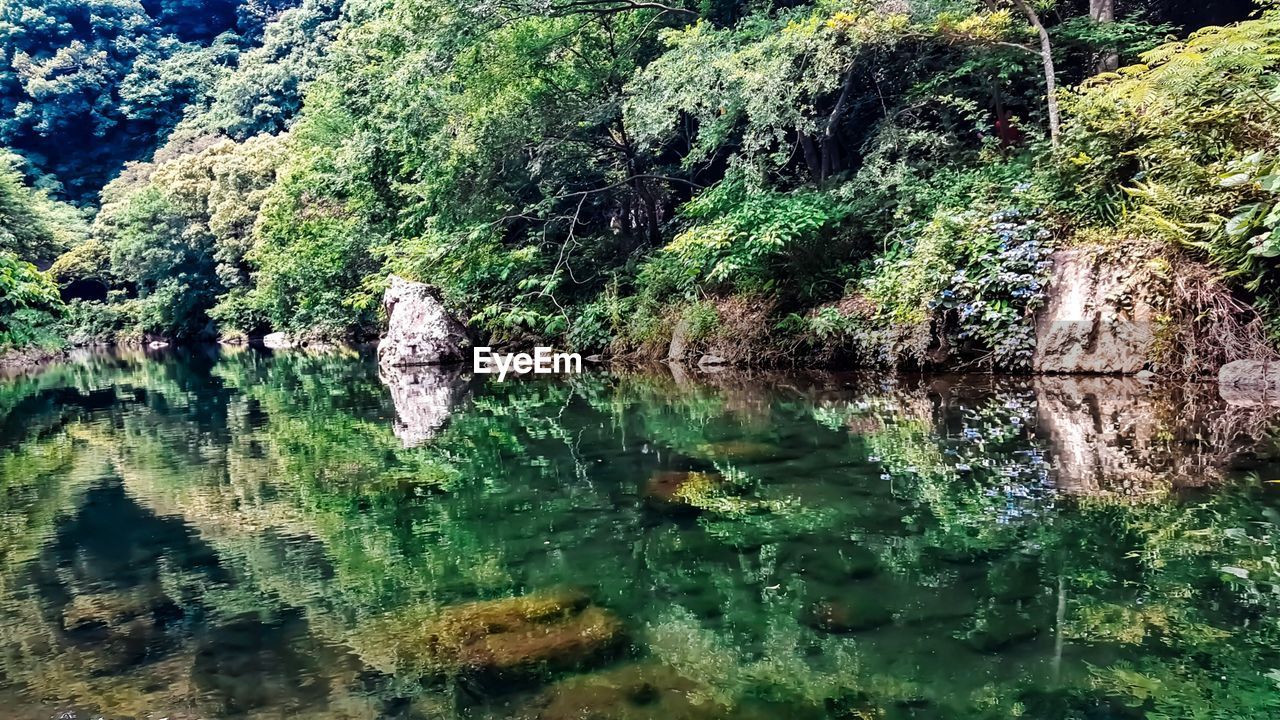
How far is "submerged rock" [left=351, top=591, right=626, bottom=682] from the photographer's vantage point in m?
2.83

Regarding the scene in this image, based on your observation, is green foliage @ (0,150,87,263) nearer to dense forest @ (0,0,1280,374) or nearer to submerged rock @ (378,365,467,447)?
dense forest @ (0,0,1280,374)

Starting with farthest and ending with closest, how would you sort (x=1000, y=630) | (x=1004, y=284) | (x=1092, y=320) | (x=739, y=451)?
1. (x=1004, y=284)
2. (x=1092, y=320)
3. (x=739, y=451)
4. (x=1000, y=630)

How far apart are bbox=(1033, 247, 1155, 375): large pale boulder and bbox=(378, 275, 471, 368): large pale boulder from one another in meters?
11.6

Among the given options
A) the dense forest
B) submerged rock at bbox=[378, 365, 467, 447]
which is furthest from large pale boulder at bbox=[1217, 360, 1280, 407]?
submerged rock at bbox=[378, 365, 467, 447]

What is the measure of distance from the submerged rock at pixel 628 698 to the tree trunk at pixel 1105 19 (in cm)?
1228

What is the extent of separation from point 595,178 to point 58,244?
97.8 feet

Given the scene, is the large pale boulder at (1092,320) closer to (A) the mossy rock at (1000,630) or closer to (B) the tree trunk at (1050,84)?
(B) the tree trunk at (1050,84)

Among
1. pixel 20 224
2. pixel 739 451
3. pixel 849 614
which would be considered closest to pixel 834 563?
pixel 849 614

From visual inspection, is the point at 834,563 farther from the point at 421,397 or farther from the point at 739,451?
the point at 421,397

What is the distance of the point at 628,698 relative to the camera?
8.36ft

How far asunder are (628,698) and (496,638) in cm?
73

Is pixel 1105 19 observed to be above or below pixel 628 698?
above

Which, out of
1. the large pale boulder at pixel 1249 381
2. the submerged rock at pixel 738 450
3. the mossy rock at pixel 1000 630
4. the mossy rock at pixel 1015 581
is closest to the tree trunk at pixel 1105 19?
the large pale boulder at pixel 1249 381

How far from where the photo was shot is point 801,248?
1249 centimetres
